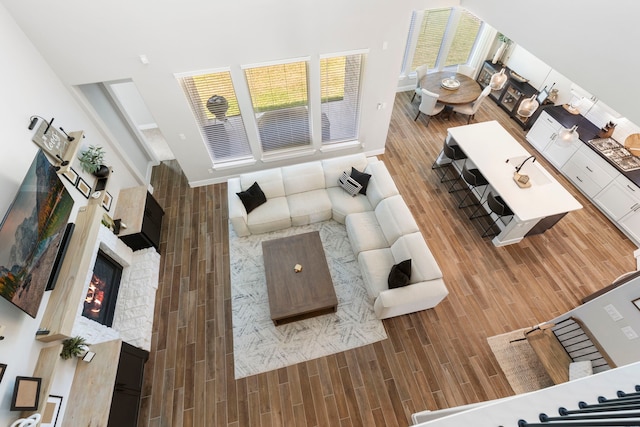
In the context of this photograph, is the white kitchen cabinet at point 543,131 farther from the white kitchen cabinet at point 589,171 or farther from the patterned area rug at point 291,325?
the patterned area rug at point 291,325

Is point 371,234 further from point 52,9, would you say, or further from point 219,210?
point 52,9

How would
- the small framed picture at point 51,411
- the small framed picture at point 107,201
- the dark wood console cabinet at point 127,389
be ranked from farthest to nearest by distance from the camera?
the small framed picture at point 107,201, the dark wood console cabinet at point 127,389, the small framed picture at point 51,411

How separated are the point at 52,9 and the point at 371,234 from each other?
513 centimetres

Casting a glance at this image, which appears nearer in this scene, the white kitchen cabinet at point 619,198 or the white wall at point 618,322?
the white wall at point 618,322

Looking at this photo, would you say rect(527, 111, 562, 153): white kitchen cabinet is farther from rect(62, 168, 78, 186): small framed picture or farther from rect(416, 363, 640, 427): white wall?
rect(62, 168, 78, 186): small framed picture

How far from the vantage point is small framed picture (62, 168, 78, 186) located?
3.67m

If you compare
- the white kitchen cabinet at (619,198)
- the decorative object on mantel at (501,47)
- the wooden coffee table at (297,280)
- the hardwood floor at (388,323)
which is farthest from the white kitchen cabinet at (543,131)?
the wooden coffee table at (297,280)

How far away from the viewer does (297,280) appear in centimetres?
423

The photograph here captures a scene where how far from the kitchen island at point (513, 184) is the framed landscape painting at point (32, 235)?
6.17m

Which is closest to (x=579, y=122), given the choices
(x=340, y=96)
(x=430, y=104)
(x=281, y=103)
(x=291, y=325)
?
(x=430, y=104)

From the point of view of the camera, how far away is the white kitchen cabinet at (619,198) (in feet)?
16.4

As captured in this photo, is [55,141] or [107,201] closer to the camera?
[55,141]

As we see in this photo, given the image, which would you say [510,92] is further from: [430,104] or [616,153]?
[616,153]

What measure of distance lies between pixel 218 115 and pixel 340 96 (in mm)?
2290
